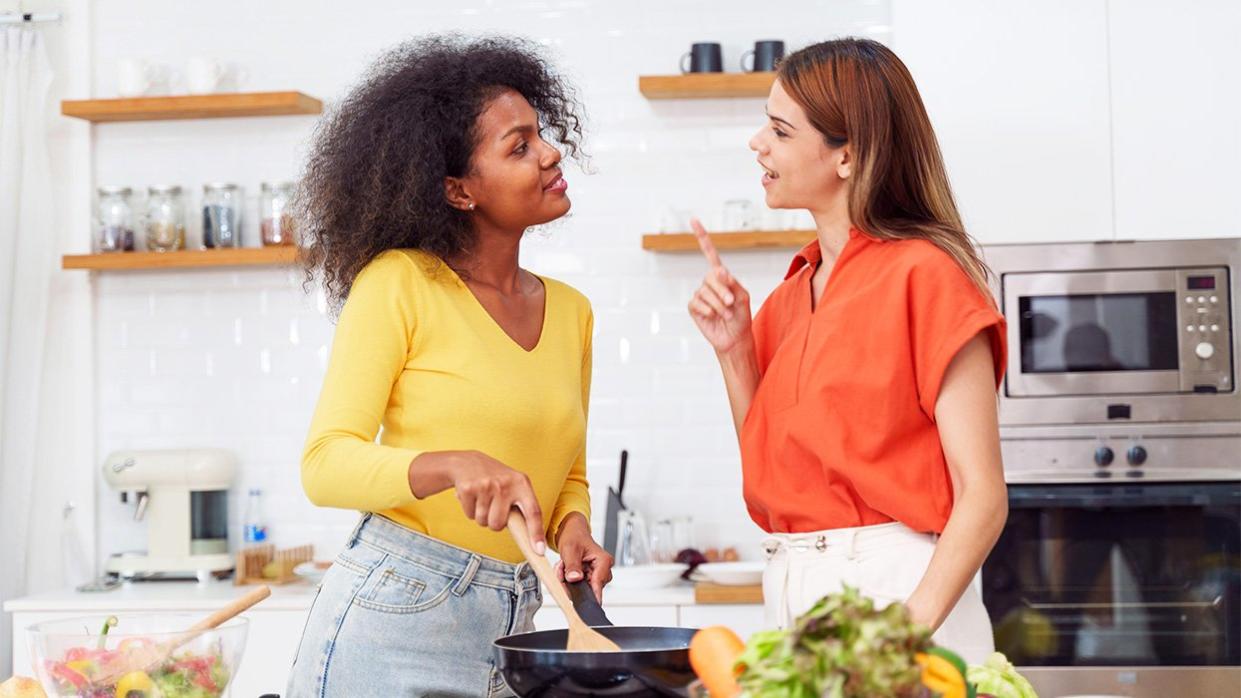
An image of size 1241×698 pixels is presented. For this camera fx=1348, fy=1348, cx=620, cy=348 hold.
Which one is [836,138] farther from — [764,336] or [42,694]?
[42,694]

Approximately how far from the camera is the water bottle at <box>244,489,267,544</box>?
4.13 metres

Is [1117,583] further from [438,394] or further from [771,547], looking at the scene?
[438,394]

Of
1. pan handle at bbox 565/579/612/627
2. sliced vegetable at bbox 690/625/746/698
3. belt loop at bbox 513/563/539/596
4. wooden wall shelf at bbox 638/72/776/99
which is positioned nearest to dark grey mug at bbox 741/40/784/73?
wooden wall shelf at bbox 638/72/776/99

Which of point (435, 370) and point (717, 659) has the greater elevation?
point (435, 370)

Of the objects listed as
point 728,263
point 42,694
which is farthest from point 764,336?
point 728,263

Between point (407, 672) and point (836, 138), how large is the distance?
0.94 m

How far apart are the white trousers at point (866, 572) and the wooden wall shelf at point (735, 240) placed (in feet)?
6.62

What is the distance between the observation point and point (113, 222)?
13.5ft

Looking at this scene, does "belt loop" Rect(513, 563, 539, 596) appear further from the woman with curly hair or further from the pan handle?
the pan handle

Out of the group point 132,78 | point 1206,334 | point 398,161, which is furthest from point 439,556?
point 132,78

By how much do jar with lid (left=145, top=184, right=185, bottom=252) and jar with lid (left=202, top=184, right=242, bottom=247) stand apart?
73mm

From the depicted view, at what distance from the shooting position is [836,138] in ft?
6.28

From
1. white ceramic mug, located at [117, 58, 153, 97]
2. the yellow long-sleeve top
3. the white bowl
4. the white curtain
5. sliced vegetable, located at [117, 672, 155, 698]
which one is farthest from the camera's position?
white ceramic mug, located at [117, 58, 153, 97]

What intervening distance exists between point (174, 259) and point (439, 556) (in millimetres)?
2531
